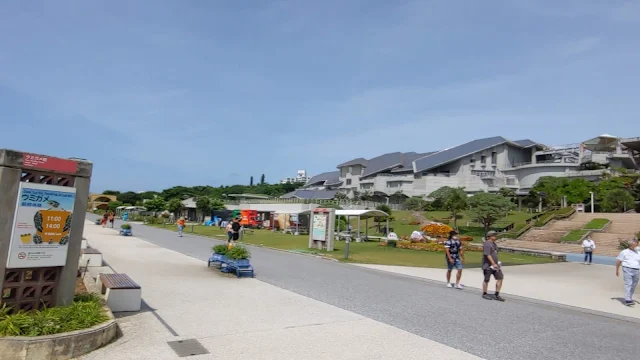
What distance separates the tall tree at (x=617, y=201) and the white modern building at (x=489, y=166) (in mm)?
21183

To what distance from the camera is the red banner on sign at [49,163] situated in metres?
5.46

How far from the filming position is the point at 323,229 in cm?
2150

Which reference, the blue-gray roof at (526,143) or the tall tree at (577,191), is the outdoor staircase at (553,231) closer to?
the tall tree at (577,191)

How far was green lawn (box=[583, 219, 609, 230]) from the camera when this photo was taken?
37.7 m

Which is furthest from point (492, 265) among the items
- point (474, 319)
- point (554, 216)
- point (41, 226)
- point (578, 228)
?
point (554, 216)

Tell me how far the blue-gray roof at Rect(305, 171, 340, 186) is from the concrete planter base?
10194cm

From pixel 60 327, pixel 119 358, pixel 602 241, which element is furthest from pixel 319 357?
pixel 602 241

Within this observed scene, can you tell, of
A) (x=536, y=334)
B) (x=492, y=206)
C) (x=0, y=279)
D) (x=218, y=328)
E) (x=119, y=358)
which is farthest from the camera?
(x=492, y=206)

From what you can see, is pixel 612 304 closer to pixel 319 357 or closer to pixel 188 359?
pixel 319 357

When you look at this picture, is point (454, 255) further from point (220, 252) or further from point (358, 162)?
point (358, 162)

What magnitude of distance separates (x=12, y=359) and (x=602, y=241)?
126ft

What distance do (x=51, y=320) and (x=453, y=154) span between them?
8607 cm

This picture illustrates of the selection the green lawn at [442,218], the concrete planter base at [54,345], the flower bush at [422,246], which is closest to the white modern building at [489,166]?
the green lawn at [442,218]

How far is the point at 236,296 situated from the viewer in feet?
28.7
